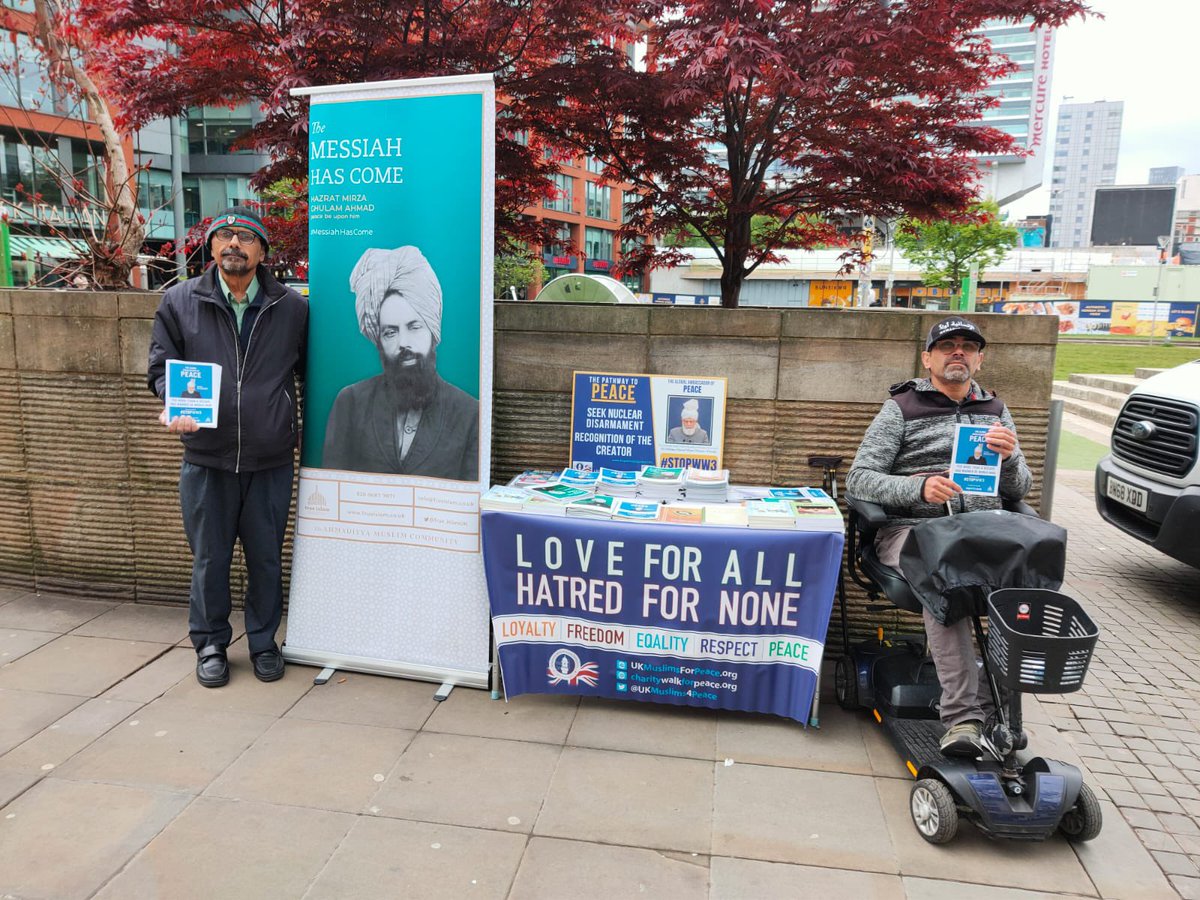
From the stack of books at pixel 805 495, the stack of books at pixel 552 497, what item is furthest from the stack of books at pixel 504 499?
the stack of books at pixel 805 495

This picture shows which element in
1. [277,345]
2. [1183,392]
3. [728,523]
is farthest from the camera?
[1183,392]

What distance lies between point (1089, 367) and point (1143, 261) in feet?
194

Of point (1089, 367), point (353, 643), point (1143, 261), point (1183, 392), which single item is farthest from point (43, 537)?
point (1143, 261)

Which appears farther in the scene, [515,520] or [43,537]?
[43,537]

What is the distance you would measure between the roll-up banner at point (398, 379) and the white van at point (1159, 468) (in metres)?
4.43

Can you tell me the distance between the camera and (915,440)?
365cm

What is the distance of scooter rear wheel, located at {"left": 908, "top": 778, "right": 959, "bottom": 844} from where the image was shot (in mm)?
2830

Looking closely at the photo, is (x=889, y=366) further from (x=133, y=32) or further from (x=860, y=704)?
(x=133, y=32)

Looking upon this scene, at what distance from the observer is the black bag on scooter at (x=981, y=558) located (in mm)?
2918

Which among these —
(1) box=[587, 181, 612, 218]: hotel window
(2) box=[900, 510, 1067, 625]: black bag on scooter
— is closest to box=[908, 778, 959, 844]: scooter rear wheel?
(2) box=[900, 510, 1067, 625]: black bag on scooter

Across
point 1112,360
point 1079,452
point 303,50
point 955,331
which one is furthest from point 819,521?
point 1112,360

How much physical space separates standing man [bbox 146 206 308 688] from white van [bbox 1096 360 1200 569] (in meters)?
5.34

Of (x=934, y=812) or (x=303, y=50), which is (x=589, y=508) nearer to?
(x=934, y=812)

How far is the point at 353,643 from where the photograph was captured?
4145 mm
